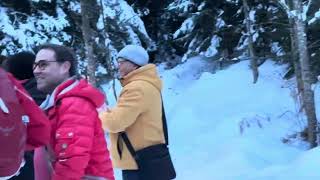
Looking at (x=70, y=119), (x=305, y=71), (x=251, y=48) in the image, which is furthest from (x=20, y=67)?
(x=251, y=48)

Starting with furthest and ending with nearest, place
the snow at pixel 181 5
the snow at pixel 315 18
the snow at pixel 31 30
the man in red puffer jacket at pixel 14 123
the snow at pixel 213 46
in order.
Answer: the snow at pixel 181 5 → the snow at pixel 213 46 → the snow at pixel 31 30 → the snow at pixel 315 18 → the man in red puffer jacket at pixel 14 123

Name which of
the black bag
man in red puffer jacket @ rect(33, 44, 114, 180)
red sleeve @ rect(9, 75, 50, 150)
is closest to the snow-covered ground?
the black bag

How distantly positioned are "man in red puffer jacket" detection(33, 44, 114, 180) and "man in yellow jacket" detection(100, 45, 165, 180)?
1127 millimetres

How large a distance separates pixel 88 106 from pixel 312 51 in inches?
351

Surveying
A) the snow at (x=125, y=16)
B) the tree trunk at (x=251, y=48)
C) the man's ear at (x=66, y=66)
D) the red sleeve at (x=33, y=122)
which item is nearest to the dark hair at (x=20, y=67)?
the man's ear at (x=66, y=66)

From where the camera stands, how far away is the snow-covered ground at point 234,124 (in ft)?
28.4

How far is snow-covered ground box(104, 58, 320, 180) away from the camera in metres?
8.66

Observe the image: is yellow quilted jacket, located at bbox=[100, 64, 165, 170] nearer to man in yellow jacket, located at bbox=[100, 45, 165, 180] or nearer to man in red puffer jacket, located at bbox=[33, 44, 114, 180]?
man in yellow jacket, located at bbox=[100, 45, 165, 180]

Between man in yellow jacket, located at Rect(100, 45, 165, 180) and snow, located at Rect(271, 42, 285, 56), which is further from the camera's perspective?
snow, located at Rect(271, 42, 285, 56)

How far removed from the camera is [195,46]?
1584 cm

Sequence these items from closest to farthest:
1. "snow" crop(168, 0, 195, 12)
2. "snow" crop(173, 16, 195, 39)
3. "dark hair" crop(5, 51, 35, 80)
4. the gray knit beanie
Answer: "dark hair" crop(5, 51, 35, 80) < the gray knit beanie < "snow" crop(173, 16, 195, 39) < "snow" crop(168, 0, 195, 12)

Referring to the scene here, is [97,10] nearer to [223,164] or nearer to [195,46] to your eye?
[195,46]

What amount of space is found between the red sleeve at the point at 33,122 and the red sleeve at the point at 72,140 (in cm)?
34

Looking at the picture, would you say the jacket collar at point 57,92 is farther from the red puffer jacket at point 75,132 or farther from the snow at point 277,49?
the snow at point 277,49
